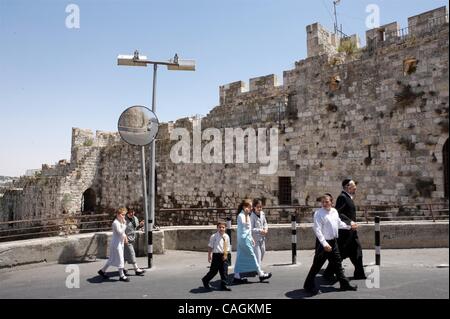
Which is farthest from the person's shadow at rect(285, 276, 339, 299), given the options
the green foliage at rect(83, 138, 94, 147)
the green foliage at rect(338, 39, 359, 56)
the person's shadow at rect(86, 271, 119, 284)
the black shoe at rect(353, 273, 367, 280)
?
the green foliage at rect(83, 138, 94, 147)

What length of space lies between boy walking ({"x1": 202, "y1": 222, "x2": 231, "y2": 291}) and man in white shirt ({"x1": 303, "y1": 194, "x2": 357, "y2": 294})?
4.21 feet

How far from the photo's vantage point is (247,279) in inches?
260

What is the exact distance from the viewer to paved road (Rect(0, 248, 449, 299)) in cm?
544

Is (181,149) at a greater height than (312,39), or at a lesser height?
lesser

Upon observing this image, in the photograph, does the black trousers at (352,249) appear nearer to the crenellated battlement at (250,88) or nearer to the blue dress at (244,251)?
the blue dress at (244,251)

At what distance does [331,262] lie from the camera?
5.71 metres

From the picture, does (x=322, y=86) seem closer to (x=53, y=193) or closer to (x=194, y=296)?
(x=194, y=296)

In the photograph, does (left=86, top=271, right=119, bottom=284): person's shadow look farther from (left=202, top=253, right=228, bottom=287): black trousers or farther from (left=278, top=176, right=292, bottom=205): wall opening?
(left=278, top=176, right=292, bottom=205): wall opening

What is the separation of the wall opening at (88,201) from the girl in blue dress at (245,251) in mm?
21522

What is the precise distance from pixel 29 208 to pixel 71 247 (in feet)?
76.6

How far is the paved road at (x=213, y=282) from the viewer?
544 centimetres

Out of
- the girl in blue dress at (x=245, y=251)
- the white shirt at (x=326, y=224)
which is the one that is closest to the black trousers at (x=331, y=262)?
the white shirt at (x=326, y=224)
